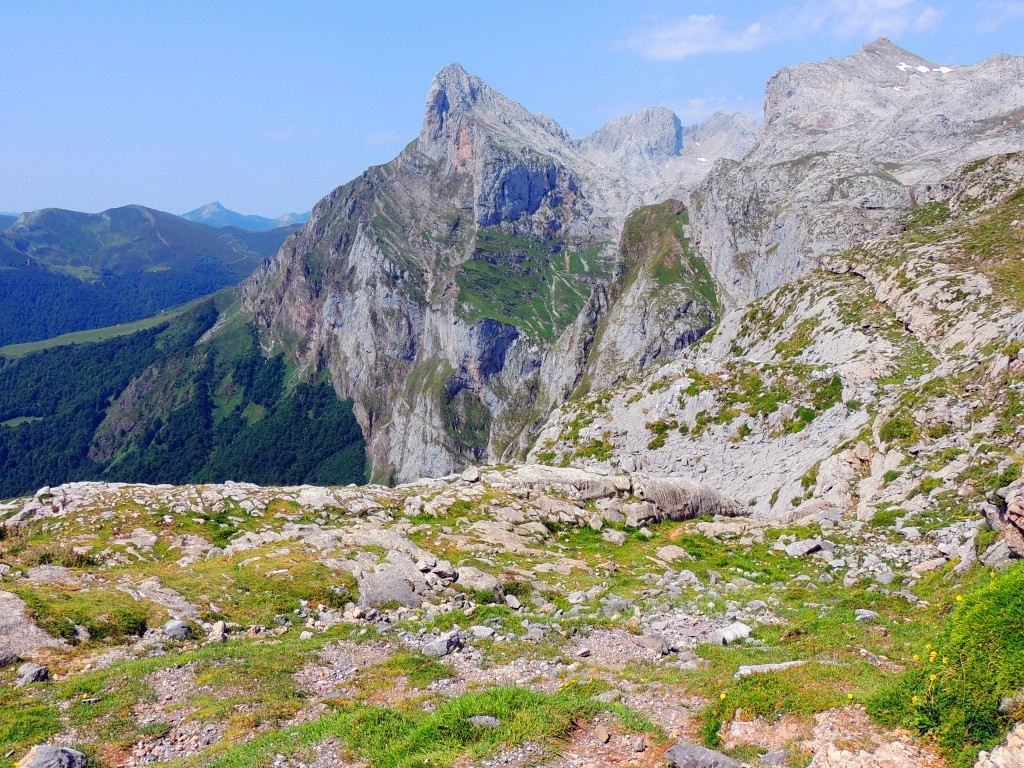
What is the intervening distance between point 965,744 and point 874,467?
26.8 metres

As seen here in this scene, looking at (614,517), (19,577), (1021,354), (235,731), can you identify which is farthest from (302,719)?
(1021,354)

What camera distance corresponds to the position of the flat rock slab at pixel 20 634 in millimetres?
17656

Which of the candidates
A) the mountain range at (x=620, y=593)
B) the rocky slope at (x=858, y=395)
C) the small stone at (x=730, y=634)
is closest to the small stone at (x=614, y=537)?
the mountain range at (x=620, y=593)

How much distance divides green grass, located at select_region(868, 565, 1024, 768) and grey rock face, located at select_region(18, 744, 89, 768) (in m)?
16.8

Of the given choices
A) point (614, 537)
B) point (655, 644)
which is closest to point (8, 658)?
point (655, 644)

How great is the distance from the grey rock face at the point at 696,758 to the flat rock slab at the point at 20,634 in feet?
65.1

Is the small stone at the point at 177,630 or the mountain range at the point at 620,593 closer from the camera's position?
the mountain range at the point at 620,593

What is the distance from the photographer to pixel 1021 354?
96.0ft

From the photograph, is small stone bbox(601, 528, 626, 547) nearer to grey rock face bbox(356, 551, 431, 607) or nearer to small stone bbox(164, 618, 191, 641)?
grey rock face bbox(356, 551, 431, 607)

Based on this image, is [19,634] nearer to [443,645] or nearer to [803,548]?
[443,645]

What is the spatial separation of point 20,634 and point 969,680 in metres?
26.1

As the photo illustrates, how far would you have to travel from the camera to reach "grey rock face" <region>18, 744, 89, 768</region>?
38.3ft

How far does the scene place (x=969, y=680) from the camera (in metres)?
9.21

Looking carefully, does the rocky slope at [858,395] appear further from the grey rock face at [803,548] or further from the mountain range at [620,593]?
the grey rock face at [803,548]
